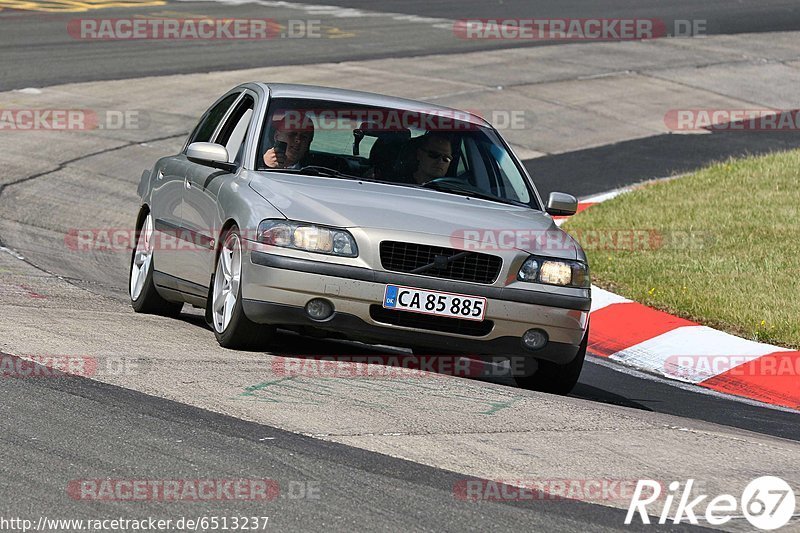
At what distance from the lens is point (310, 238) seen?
24.7 ft

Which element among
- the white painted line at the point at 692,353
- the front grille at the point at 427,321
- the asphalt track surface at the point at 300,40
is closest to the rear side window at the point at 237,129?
the front grille at the point at 427,321

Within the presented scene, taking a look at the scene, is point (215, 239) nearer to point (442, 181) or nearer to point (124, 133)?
point (442, 181)

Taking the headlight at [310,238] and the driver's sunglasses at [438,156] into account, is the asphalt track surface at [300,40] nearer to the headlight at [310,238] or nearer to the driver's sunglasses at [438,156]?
the driver's sunglasses at [438,156]

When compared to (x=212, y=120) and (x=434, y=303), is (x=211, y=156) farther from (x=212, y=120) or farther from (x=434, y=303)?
(x=434, y=303)

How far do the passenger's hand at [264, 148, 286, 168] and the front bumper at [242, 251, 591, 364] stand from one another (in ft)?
3.22

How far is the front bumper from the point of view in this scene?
746 centimetres

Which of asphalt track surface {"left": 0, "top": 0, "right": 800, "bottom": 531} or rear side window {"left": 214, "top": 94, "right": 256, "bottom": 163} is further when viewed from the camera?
rear side window {"left": 214, "top": 94, "right": 256, "bottom": 163}

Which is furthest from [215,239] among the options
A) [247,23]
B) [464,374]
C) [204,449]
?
[247,23]

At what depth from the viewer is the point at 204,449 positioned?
220 inches

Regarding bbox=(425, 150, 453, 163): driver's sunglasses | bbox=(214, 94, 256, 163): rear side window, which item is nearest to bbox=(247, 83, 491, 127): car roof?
bbox=(214, 94, 256, 163): rear side window

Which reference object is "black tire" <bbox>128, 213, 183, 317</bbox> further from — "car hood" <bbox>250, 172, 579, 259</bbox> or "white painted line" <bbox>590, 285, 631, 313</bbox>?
"white painted line" <bbox>590, 285, 631, 313</bbox>

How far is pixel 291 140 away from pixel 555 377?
6.94 ft

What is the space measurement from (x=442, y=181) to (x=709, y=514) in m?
3.66

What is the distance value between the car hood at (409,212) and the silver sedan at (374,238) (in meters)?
0.01
